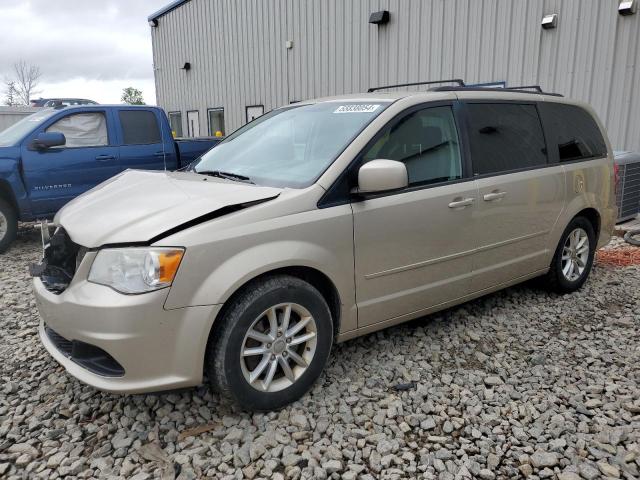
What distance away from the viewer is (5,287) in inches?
193

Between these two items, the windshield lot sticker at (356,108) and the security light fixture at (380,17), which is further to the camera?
the security light fixture at (380,17)

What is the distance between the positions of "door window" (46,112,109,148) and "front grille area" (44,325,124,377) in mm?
4900

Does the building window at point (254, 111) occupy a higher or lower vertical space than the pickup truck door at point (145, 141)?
higher

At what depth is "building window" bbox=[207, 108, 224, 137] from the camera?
50.3 ft

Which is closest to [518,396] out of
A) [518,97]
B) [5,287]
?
[518,97]

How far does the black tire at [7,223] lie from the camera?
20.6ft

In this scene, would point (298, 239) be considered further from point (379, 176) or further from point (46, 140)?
point (46, 140)

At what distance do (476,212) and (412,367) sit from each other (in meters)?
1.14

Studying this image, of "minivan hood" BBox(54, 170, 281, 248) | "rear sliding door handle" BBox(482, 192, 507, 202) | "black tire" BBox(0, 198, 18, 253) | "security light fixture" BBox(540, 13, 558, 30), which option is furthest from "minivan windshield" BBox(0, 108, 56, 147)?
"security light fixture" BBox(540, 13, 558, 30)

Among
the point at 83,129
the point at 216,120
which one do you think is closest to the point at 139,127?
the point at 83,129

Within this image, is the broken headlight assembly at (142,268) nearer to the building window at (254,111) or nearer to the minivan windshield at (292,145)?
the minivan windshield at (292,145)

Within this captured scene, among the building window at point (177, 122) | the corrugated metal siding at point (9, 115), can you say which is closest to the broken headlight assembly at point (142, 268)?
the corrugated metal siding at point (9, 115)

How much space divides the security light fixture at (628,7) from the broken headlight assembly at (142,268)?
22.6 ft

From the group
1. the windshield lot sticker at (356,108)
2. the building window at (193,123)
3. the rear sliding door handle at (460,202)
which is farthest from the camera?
the building window at (193,123)
